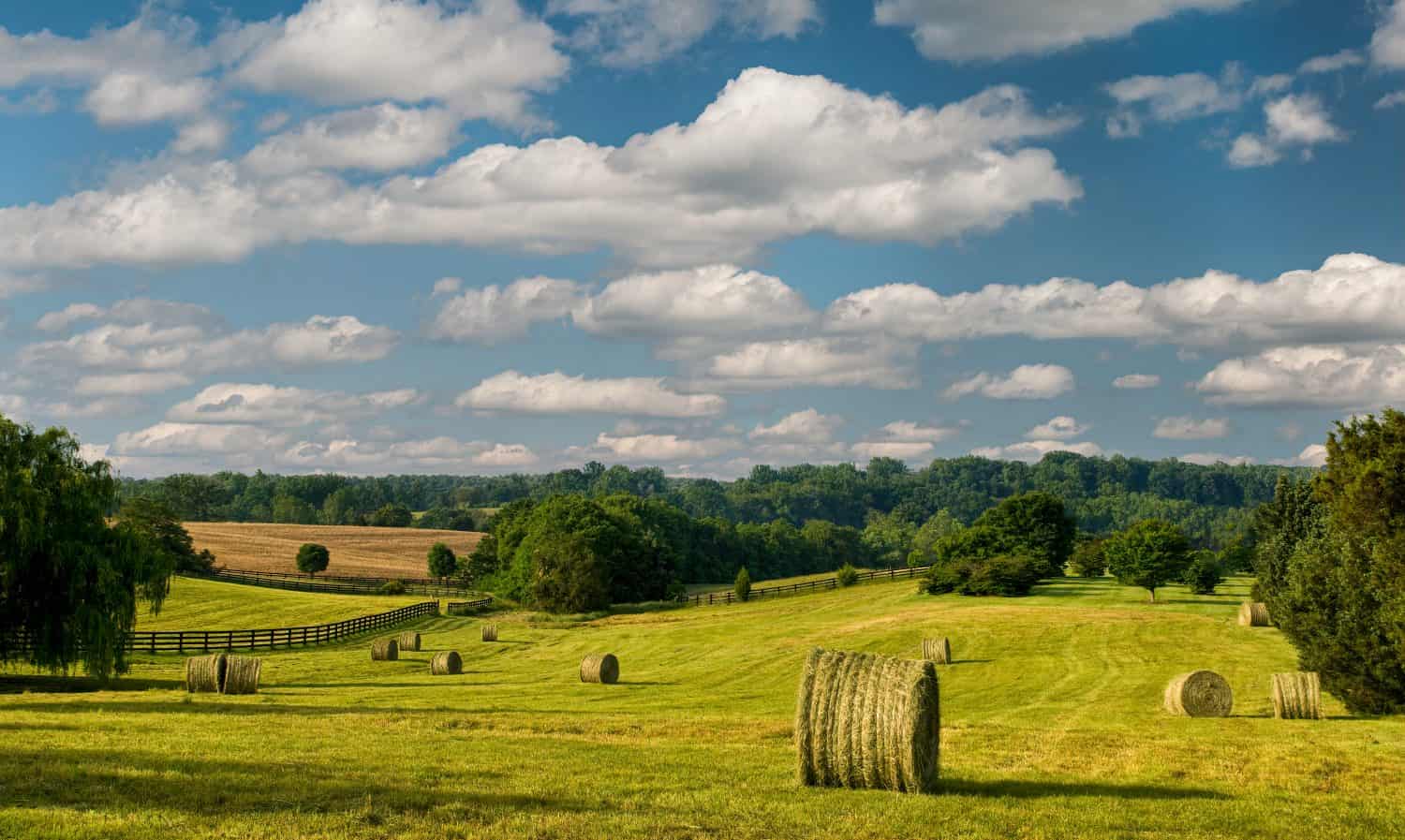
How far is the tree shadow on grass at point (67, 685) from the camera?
30.1 meters

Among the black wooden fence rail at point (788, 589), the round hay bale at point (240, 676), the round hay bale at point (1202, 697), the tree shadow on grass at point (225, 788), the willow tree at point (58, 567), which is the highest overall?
the willow tree at point (58, 567)

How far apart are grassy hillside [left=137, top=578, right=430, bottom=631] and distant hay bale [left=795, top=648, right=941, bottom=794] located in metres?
55.0

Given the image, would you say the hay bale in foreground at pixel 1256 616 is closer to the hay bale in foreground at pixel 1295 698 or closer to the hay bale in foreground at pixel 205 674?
the hay bale in foreground at pixel 1295 698

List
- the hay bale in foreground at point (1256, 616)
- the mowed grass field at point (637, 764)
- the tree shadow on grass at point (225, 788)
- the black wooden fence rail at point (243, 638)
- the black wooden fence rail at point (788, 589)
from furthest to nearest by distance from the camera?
the black wooden fence rail at point (788, 589) < the hay bale in foreground at point (1256, 616) < the black wooden fence rail at point (243, 638) < the tree shadow on grass at point (225, 788) < the mowed grass field at point (637, 764)

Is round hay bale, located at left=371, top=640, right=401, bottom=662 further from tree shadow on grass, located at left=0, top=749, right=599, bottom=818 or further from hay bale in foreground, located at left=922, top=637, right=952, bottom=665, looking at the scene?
tree shadow on grass, located at left=0, top=749, right=599, bottom=818

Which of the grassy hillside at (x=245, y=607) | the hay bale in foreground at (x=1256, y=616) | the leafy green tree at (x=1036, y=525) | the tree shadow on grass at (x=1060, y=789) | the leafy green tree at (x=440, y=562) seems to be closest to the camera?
the tree shadow on grass at (x=1060, y=789)

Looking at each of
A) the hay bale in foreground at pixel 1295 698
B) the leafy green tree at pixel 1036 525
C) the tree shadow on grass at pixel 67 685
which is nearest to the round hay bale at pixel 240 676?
the tree shadow on grass at pixel 67 685

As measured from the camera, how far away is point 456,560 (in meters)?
116

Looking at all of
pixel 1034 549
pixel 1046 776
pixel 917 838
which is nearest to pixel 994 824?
pixel 917 838

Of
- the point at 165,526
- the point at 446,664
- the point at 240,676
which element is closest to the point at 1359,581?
the point at 240,676

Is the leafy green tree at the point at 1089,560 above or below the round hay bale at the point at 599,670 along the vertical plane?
above

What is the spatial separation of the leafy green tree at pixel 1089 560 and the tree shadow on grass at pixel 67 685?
7221 centimetres

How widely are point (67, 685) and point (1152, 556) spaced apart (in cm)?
5791

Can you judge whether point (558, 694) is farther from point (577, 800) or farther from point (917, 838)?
point (917, 838)
